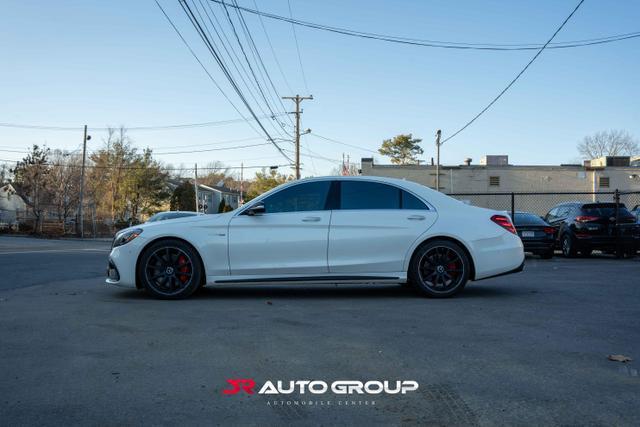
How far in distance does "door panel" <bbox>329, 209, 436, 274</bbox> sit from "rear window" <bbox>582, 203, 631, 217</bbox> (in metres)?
10.8

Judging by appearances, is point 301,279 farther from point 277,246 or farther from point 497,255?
point 497,255

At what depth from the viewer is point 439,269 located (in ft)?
23.6

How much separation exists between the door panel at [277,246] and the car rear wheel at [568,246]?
11.6 m

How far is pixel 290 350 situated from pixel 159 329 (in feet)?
4.82

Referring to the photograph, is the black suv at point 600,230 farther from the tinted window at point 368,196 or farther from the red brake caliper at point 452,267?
the tinted window at point 368,196

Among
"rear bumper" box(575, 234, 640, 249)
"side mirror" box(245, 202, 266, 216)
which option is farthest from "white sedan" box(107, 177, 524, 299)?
"rear bumper" box(575, 234, 640, 249)

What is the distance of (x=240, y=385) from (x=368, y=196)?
414 centimetres

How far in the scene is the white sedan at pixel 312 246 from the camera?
707cm

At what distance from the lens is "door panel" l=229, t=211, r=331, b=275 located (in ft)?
23.2

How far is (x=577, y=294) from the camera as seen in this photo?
24.5ft

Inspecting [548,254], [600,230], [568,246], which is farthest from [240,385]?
[568,246]

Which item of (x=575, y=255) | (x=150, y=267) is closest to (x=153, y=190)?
(x=575, y=255)

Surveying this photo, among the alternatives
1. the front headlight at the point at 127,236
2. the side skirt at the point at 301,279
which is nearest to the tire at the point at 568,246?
the side skirt at the point at 301,279

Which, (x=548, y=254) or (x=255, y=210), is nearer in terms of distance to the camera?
(x=255, y=210)
